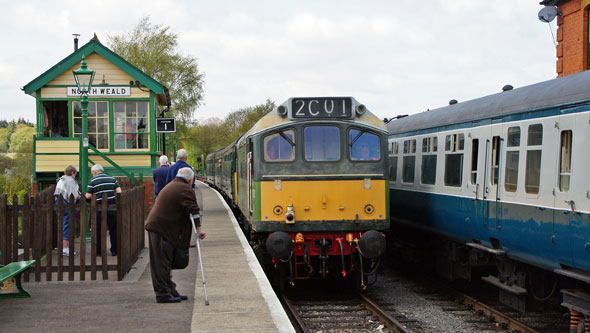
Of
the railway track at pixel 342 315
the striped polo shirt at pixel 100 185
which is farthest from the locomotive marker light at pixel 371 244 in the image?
the striped polo shirt at pixel 100 185

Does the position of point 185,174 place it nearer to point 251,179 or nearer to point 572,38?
point 251,179

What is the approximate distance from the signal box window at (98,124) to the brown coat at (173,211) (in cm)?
1395

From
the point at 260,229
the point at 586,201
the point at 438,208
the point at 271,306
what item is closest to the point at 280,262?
the point at 260,229

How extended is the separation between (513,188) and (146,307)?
4.96 meters

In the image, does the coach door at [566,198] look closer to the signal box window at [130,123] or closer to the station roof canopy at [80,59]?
the station roof canopy at [80,59]

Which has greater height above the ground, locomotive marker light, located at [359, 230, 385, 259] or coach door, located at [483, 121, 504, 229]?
coach door, located at [483, 121, 504, 229]

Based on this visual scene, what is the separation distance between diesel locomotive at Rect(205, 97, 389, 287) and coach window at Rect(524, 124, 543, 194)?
9.08 feet

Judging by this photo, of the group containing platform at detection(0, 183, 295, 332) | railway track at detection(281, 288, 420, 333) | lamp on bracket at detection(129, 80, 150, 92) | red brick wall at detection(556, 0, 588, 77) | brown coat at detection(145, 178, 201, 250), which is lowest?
railway track at detection(281, 288, 420, 333)

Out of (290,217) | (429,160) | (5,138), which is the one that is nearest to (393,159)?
(429,160)

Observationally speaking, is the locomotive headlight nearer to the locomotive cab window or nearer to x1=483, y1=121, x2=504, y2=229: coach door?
the locomotive cab window

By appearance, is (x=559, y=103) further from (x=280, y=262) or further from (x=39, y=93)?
(x=39, y=93)

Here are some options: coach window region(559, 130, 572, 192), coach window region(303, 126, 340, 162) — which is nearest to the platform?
coach window region(303, 126, 340, 162)

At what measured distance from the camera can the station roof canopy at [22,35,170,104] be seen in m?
20.5

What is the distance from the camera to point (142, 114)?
70.5 ft
